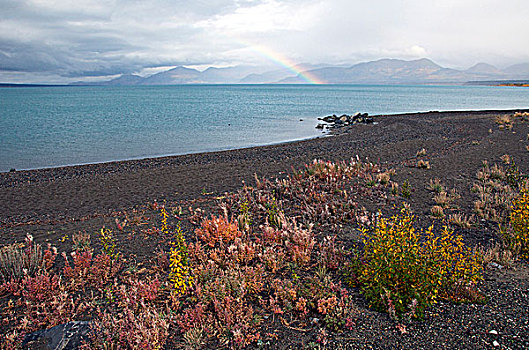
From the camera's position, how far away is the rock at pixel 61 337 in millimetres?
4312

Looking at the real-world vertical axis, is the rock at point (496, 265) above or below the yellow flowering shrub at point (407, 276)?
below

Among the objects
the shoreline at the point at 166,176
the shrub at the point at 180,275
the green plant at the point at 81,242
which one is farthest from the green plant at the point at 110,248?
the shoreline at the point at 166,176

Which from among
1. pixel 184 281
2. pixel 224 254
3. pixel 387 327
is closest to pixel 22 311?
pixel 184 281

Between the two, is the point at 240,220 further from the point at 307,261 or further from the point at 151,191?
the point at 151,191

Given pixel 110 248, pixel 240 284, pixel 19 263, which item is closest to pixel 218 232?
pixel 240 284

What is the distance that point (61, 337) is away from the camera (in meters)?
4.41

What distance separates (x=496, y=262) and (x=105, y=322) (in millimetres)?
6547

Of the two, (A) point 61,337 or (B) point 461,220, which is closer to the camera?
(A) point 61,337

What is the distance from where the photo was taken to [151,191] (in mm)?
14008

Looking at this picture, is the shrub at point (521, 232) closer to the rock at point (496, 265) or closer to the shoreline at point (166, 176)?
the rock at point (496, 265)

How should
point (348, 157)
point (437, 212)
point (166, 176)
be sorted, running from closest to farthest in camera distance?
point (437, 212)
point (166, 176)
point (348, 157)

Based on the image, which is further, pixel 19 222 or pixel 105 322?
pixel 19 222

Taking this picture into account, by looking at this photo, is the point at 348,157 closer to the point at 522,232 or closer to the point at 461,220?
the point at 461,220

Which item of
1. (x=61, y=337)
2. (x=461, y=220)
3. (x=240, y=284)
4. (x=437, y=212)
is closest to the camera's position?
(x=61, y=337)
